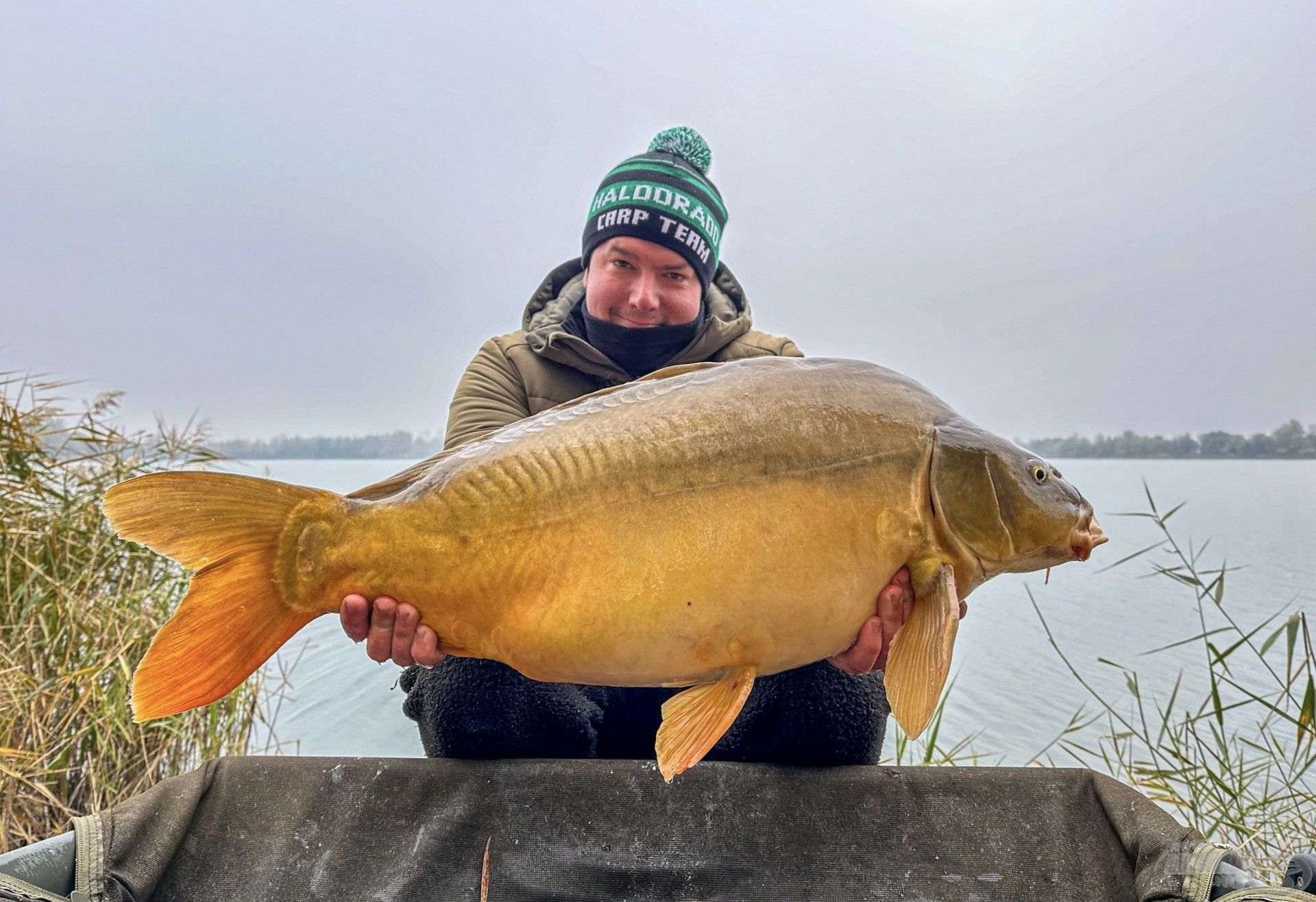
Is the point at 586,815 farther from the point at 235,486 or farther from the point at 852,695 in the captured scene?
the point at 235,486

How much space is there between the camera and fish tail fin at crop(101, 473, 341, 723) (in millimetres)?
916

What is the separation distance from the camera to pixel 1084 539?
3.63ft

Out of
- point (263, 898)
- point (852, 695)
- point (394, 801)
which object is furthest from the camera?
point (852, 695)

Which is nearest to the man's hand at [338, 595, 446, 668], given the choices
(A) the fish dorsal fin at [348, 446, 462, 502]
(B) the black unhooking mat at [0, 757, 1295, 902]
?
(A) the fish dorsal fin at [348, 446, 462, 502]

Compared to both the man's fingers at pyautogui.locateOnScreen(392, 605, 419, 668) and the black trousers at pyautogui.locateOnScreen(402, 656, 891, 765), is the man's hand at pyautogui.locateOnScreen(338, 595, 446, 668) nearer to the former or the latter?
the man's fingers at pyautogui.locateOnScreen(392, 605, 419, 668)

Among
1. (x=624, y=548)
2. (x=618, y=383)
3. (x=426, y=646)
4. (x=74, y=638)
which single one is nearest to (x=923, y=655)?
(x=624, y=548)

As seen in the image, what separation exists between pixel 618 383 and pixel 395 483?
0.91m

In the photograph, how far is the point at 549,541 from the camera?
988 mm

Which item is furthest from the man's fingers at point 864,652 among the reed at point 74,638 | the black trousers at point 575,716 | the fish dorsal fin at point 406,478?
the reed at point 74,638

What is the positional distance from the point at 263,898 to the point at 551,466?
796mm

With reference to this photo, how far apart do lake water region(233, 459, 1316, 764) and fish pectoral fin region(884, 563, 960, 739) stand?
5.91 feet

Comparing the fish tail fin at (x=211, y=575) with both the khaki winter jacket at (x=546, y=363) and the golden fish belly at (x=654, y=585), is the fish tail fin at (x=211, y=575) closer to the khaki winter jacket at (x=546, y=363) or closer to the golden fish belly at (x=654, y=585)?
the golden fish belly at (x=654, y=585)

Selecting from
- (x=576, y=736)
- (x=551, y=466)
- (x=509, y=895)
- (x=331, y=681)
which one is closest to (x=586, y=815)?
(x=509, y=895)

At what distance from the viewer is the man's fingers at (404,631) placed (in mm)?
1010
